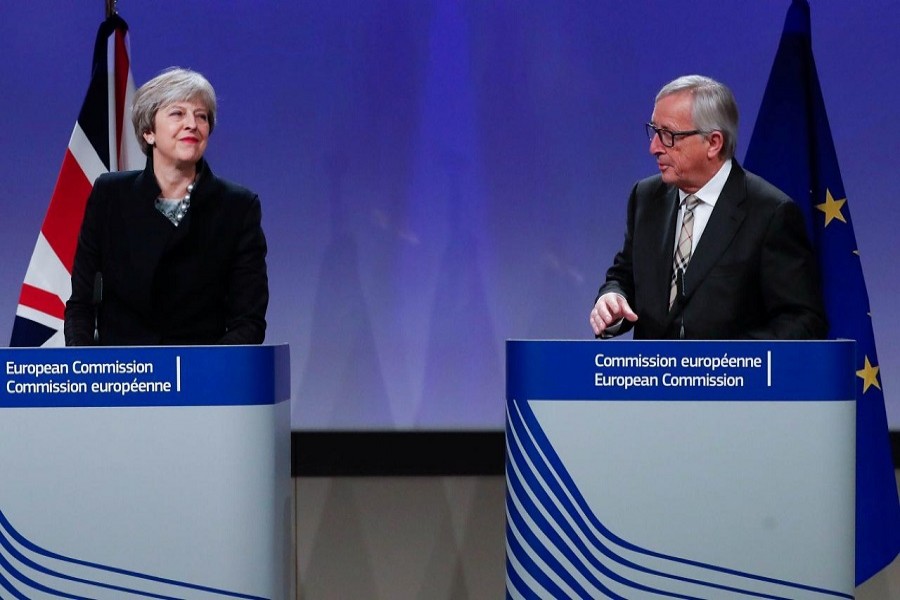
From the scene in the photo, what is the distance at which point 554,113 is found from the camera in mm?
3631

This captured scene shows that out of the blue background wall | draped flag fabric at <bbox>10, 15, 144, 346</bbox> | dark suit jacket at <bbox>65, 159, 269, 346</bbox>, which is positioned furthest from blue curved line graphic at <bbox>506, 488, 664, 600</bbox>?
draped flag fabric at <bbox>10, 15, 144, 346</bbox>

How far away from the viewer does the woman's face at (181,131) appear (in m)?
2.56

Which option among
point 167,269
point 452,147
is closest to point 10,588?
point 167,269

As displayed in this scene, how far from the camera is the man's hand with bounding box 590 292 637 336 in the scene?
240 centimetres

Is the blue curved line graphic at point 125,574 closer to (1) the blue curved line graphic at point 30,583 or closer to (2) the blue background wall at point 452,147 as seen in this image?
(1) the blue curved line graphic at point 30,583

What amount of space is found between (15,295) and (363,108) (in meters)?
1.30

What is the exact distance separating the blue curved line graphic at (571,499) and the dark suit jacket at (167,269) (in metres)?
0.75

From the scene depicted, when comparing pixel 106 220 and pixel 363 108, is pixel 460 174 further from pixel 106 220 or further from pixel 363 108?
pixel 106 220

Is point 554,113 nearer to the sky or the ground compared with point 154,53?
nearer to the ground

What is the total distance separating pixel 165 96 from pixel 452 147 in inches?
49.2

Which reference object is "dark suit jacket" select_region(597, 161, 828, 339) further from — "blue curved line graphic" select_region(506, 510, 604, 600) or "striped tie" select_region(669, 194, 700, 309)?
"blue curved line graphic" select_region(506, 510, 604, 600)

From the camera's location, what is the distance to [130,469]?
2047 millimetres

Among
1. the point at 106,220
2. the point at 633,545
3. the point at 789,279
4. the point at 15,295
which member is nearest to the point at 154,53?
the point at 15,295

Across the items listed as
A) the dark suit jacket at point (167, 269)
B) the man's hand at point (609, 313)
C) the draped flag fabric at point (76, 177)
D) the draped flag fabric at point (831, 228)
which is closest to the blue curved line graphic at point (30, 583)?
the dark suit jacket at point (167, 269)
